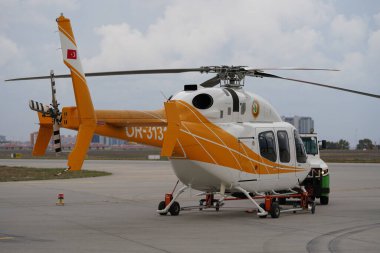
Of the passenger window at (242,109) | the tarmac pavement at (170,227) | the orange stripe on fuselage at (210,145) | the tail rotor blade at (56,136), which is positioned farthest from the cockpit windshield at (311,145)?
the tail rotor blade at (56,136)

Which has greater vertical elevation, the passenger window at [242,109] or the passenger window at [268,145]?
Answer: the passenger window at [242,109]

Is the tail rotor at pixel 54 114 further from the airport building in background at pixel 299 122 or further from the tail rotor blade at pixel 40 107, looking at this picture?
the airport building in background at pixel 299 122

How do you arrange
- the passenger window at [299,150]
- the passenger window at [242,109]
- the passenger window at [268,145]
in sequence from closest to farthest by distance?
the passenger window at [242,109], the passenger window at [268,145], the passenger window at [299,150]

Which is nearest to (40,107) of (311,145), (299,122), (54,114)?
(54,114)

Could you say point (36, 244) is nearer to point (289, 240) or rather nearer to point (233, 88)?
point (289, 240)

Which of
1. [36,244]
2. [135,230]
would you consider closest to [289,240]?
[135,230]

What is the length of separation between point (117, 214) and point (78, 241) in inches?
235

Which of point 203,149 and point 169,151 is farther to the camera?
point 203,149

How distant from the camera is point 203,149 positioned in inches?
688

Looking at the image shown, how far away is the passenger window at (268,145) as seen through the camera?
19156 millimetres

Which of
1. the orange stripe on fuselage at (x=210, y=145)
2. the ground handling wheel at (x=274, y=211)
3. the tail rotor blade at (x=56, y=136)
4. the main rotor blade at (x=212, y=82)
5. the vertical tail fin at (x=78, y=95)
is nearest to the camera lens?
the vertical tail fin at (x=78, y=95)

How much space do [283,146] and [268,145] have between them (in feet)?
2.69

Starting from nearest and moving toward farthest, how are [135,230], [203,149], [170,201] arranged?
1. [135,230]
2. [203,149]
3. [170,201]

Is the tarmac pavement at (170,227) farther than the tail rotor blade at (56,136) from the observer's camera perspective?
No
